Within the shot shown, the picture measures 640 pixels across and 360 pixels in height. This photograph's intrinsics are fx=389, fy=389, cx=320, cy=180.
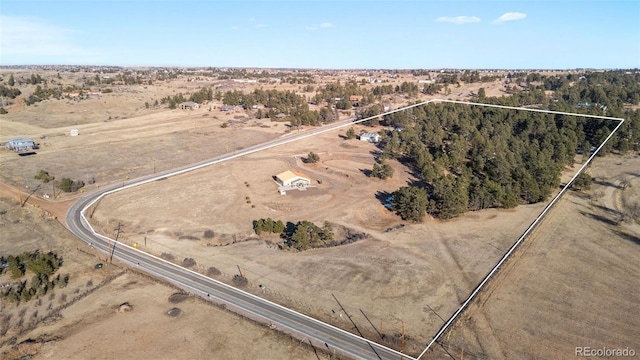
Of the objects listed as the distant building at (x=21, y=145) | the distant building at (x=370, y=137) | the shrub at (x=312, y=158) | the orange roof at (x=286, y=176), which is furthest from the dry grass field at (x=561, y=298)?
the distant building at (x=21, y=145)

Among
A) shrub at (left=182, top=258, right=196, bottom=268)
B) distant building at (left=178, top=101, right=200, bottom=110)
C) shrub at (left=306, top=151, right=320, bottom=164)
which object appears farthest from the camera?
distant building at (left=178, top=101, right=200, bottom=110)

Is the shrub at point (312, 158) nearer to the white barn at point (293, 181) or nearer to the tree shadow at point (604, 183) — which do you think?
the white barn at point (293, 181)

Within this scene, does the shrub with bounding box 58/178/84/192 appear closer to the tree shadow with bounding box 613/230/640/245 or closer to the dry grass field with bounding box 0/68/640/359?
the dry grass field with bounding box 0/68/640/359

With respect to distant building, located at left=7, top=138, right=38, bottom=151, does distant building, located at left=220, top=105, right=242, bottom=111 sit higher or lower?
higher

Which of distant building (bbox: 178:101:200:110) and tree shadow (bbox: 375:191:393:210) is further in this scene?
distant building (bbox: 178:101:200:110)

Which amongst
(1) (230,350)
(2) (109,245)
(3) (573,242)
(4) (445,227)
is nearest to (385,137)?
(4) (445,227)

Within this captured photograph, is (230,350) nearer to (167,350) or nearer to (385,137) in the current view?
(167,350)

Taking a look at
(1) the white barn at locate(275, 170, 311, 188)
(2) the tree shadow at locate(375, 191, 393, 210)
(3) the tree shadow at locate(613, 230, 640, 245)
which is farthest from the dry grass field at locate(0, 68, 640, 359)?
(1) the white barn at locate(275, 170, 311, 188)

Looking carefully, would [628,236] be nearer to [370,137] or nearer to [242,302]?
[242,302]
